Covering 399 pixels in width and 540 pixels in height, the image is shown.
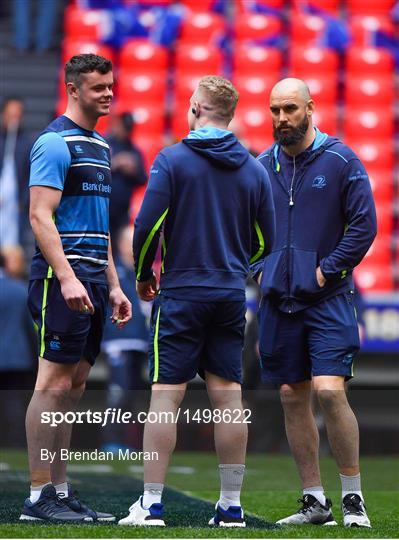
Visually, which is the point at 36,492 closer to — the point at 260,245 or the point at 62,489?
the point at 62,489

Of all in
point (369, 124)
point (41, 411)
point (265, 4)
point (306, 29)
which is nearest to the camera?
point (41, 411)

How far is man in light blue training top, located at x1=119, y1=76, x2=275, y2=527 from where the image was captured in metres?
5.39

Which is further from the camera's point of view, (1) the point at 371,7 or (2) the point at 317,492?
(1) the point at 371,7

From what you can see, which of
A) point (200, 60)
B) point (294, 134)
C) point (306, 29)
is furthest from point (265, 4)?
point (294, 134)

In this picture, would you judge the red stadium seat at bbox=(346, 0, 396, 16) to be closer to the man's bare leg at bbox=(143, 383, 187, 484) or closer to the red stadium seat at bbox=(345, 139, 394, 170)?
the red stadium seat at bbox=(345, 139, 394, 170)

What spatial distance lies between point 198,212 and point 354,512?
1470mm

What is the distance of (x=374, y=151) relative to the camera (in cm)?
1590

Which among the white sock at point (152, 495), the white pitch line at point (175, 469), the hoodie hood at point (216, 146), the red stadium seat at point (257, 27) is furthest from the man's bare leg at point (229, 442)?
the red stadium seat at point (257, 27)

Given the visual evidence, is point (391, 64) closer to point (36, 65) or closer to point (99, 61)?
point (36, 65)

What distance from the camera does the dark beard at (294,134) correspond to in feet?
19.9

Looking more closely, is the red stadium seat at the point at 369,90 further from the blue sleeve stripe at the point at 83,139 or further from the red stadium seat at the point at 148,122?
the blue sleeve stripe at the point at 83,139

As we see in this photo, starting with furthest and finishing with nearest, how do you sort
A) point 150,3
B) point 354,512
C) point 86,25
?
point 150,3, point 86,25, point 354,512

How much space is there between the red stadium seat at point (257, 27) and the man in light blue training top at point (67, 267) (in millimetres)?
11283

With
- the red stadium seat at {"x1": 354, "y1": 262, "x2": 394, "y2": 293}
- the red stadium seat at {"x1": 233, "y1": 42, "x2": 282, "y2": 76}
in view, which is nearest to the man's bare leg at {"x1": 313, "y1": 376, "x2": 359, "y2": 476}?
the red stadium seat at {"x1": 354, "y1": 262, "x2": 394, "y2": 293}
